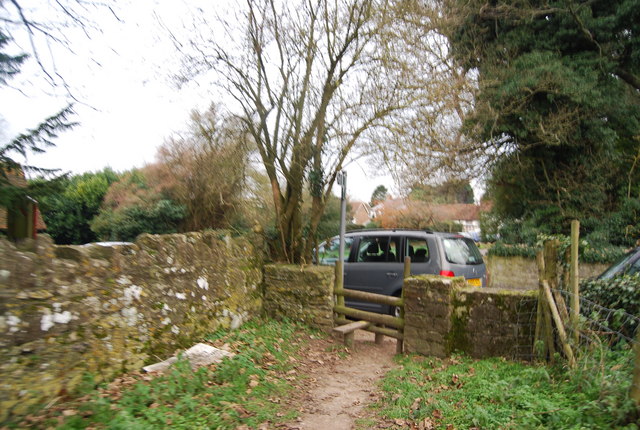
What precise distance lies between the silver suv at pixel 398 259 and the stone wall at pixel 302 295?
1.26 meters

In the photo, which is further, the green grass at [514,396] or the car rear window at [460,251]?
the car rear window at [460,251]

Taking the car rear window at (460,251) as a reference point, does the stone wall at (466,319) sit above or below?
below

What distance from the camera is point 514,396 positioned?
13.3 feet

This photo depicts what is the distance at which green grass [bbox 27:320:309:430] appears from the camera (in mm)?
3482

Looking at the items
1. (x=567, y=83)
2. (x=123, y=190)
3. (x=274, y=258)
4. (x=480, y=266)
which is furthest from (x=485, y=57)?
(x=123, y=190)

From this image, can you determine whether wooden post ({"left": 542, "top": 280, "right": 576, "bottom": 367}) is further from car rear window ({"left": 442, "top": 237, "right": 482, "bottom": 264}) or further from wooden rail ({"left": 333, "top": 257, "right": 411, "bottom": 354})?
car rear window ({"left": 442, "top": 237, "right": 482, "bottom": 264})

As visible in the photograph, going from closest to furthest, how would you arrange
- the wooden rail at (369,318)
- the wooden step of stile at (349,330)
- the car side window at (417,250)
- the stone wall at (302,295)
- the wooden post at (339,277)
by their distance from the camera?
the wooden step of stile at (349,330) < the wooden rail at (369,318) < the stone wall at (302,295) < the wooden post at (339,277) < the car side window at (417,250)

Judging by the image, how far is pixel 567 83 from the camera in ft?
43.1

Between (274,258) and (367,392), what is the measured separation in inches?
138

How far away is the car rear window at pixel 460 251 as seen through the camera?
8312 millimetres

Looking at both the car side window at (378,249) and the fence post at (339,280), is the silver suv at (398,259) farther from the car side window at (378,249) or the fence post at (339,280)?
the fence post at (339,280)

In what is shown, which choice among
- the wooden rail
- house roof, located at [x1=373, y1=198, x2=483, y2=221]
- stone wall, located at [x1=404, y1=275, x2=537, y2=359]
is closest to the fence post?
the wooden rail

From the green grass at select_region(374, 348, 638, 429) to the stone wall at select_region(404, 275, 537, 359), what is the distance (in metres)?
0.47

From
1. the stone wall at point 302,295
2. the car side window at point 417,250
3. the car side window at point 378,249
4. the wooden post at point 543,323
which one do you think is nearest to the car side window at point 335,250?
the car side window at point 378,249
